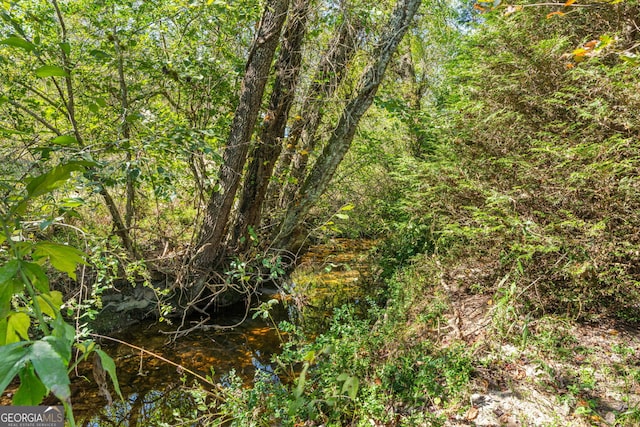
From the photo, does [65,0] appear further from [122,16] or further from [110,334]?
[110,334]

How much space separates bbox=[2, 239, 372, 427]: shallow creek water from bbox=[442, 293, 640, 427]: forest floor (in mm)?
1693

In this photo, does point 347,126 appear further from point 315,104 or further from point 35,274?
point 35,274

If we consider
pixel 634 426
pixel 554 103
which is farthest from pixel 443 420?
pixel 554 103

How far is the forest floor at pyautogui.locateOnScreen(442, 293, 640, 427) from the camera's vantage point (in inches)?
89.8

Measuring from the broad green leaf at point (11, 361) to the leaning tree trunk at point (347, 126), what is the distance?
4040mm

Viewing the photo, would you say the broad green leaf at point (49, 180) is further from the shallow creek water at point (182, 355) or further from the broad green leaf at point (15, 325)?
the shallow creek water at point (182, 355)

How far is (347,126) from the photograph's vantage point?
14.0ft

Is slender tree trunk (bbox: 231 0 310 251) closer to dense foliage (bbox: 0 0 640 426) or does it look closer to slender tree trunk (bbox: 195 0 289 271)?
dense foliage (bbox: 0 0 640 426)

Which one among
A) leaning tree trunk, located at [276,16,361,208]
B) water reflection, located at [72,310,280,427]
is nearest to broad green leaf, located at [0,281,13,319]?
water reflection, located at [72,310,280,427]

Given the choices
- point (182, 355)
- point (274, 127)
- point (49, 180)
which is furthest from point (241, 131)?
point (49, 180)

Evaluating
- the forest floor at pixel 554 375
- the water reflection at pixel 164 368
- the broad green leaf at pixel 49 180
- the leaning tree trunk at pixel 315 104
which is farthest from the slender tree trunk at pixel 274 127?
the broad green leaf at pixel 49 180

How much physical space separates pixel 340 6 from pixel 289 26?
25.5 inches

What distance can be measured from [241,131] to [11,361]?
12.8ft

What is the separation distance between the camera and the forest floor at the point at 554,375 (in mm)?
2281
